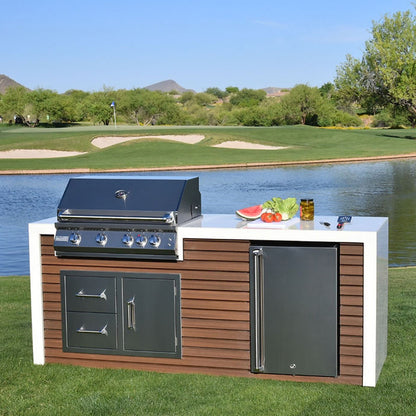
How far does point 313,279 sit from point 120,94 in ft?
279

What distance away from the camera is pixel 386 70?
148ft

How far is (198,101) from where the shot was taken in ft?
433

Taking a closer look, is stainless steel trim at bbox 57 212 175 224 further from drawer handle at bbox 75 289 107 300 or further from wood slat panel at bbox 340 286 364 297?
wood slat panel at bbox 340 286 364 297

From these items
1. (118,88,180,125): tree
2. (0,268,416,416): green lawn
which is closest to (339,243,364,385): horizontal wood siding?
(0,268,416,416): green lawn

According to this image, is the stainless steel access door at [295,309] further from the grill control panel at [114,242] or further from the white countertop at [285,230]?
the grill control panel at [114,242]

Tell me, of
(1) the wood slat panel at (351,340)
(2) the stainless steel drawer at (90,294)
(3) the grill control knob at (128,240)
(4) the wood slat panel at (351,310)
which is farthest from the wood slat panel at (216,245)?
(1) the wood slat panel at (351,340)

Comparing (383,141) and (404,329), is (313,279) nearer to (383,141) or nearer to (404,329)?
(404,329)

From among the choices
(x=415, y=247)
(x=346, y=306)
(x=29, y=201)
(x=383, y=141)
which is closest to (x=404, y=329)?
(x=346, y=306)

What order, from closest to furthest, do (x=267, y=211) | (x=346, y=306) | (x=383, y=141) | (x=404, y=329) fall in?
(x=346, y=306), (x=267, y=211), (x=404, y=329), (x=383, y=141)

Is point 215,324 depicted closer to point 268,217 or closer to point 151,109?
point 268,217

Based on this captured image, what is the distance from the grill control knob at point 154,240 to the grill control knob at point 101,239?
323 millimetres

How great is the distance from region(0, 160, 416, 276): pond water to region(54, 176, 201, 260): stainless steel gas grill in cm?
528

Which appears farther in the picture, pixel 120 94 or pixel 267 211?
pixel 120 94

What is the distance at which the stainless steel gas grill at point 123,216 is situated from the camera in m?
4.79
